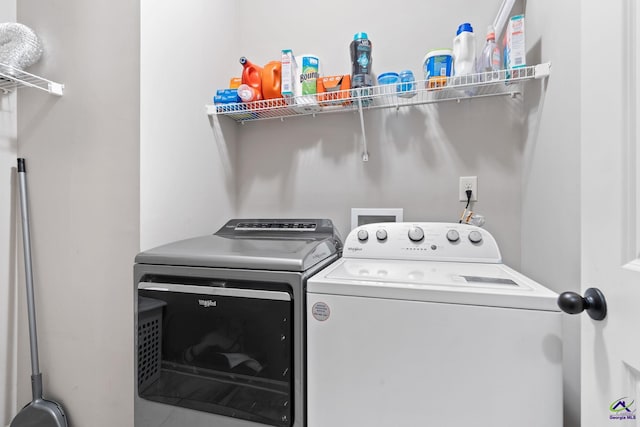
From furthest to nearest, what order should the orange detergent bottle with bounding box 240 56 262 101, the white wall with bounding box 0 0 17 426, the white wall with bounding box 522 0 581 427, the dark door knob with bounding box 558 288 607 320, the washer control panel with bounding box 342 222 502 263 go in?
1. the orange detergent bottle with bounding box 240 56 262 101
2. the white wall with bounding box 0 0 17 426
3. the washer control panel with bounding box 342 222 502 263
4. the white wall with bounding box 522 0 581 427
5. the dark door knob with bounding box 558 288 607 320

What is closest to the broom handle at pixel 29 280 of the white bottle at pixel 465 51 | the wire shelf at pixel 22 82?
the wire shelf at pixel 22 82

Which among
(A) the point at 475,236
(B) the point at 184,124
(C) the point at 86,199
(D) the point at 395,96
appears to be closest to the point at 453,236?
(A) the point at 475,236

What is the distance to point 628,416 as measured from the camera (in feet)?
1.60

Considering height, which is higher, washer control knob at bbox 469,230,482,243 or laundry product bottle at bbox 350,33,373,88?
laundry product bottle at bbox 350,33,373,88

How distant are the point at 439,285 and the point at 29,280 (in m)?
1.64

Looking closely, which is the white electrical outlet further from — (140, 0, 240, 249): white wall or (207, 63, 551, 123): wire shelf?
(140, 0, 240, 249): white wall

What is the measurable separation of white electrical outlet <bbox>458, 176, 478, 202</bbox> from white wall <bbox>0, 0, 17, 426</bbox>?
6.92 ft

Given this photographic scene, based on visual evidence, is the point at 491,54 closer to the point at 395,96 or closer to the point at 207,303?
the point at 395,96

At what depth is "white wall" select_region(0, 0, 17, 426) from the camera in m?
1.32

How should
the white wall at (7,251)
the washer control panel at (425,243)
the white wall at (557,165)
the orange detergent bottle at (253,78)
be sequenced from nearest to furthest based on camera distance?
the white wall at (557,165) → the washer control panel at (425,243) → the white wall at (7,251) → the orange detergent bottle at (253,78)

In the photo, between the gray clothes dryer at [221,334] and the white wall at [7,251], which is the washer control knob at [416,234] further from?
the white wall at [7,251]

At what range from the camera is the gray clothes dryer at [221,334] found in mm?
874

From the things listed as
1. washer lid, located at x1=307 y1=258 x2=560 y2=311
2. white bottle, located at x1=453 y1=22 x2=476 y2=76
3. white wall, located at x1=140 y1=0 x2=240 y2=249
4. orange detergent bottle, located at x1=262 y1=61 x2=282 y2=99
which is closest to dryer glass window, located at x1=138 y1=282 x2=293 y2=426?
washer lid, located at x1=307 y1=258 x2=560 y2=311

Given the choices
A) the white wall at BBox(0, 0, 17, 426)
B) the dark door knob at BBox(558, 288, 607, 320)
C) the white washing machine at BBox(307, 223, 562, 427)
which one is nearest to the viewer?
the dark door knob at BBox(558, 288, 607, 320)
